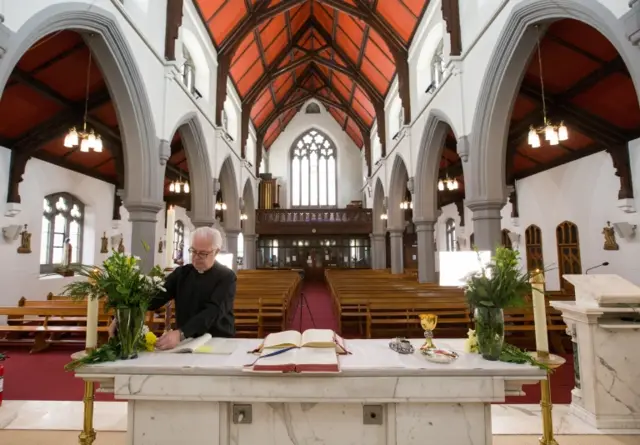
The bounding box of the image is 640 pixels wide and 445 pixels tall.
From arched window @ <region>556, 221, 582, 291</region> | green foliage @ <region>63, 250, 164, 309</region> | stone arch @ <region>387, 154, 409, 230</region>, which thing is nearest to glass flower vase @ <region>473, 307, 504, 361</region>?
green foliage @ <region>63, 250, 164, 309</region>

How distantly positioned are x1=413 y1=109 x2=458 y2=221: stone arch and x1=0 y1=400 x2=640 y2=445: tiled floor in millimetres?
7062

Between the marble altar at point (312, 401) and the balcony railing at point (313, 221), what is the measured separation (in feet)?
53.6

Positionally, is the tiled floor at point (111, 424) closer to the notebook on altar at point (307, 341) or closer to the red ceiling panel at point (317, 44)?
the notebook on altar at point (307, 341)

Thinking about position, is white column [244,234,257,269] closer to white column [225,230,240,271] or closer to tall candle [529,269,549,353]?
white column [225,230,240,271]

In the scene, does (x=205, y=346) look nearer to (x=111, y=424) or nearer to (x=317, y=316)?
(x=111, y=424)

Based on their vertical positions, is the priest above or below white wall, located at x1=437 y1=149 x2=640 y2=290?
below

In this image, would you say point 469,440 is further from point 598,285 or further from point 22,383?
point 22,383

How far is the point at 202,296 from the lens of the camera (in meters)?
2.33

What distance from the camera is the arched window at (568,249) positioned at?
991 centimetres

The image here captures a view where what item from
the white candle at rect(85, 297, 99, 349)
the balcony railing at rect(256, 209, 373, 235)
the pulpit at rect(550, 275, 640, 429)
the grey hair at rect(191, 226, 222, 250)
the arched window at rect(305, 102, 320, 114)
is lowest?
the pulpit at rect(550, 275, 640, 429)

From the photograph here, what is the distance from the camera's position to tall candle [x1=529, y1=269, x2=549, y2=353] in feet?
5.96

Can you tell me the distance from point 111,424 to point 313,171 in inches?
788

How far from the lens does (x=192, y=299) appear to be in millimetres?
2340

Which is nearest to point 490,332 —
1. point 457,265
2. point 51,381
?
point 457,265
